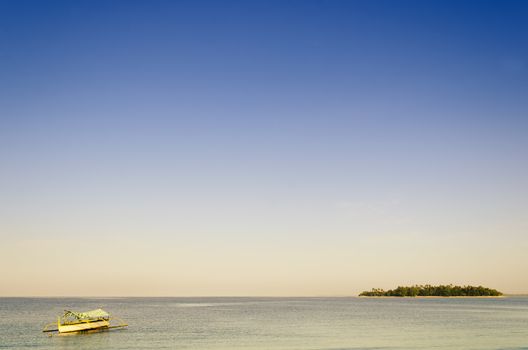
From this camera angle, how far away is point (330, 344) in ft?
203

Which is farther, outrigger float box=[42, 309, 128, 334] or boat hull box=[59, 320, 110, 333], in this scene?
outrigger float box=[42, 309, 128, 334]

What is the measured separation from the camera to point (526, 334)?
240ft

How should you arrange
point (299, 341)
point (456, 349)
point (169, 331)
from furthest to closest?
point (169, 331) < point (299, 341) < point (456, 349)

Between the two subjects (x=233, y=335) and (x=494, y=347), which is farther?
(x=233, y=335)

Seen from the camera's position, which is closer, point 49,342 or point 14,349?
point 14,349

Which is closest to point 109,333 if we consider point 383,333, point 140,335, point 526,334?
point 140,335

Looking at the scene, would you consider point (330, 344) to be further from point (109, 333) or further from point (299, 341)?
point (109, 333)

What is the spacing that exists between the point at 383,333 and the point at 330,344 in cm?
1581

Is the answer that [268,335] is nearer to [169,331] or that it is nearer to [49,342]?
[169,331]

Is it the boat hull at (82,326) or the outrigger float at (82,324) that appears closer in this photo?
the boat hull at (82,326)

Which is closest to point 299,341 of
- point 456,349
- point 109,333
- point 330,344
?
point 330,344

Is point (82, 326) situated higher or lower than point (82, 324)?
lower

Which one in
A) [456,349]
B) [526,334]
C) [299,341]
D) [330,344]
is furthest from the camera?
[526,334]

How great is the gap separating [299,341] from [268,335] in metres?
9.01
